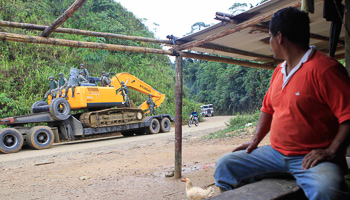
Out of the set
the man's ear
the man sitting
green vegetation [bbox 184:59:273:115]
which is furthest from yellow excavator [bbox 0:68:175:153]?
green vegetation [bbox 184:59:273:115]

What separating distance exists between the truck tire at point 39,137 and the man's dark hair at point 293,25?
11.3m

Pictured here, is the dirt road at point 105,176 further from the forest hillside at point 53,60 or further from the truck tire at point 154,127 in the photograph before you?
the forest hillside at point 53,60

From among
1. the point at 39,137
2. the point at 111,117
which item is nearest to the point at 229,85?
the point at 111,117

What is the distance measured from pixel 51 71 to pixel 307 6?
21.1 m

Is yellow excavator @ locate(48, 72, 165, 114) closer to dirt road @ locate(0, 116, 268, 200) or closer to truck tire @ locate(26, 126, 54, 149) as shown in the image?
truck tire @ locate(26, 126, 54, 149)

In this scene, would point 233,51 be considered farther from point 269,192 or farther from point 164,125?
point 164,125

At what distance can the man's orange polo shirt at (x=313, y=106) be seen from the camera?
175 centimetres

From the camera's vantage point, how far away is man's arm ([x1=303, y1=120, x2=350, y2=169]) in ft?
5.66

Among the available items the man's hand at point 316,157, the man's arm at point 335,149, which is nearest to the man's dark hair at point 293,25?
the man's arm at point 335,149

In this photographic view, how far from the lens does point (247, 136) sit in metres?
10.7

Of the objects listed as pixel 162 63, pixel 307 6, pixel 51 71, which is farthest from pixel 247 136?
pixel 162 63

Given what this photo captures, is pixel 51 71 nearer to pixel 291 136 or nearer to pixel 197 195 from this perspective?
pixel 197 195

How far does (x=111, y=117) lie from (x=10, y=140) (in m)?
4.99

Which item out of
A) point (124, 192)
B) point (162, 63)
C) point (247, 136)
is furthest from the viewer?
point (162, 63)
